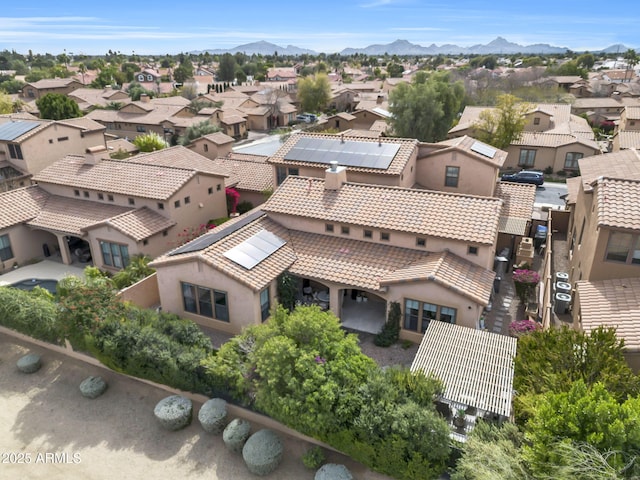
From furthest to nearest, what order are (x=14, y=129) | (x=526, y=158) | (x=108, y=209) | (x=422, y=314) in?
1. (x=526, y=158)
2. (x=14, y=129)
3. (x=108, y=209)
4. (x=422, y=314)

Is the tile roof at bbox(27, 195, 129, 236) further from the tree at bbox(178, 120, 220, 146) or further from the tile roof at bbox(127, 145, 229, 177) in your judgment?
the tree at bbox(178, 120, 220, 146)

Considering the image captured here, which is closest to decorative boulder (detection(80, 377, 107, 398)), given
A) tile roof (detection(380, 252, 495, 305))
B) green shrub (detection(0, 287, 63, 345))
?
green shrub (detection(0, 287, 63, 345))

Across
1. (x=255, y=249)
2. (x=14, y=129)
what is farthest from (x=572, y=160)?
(x=14, y=129)

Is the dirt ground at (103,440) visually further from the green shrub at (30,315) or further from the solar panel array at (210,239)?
the solar panel array at (210,239)

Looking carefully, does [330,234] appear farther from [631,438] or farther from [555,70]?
[555,70]

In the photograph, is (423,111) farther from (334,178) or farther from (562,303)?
(562,303)

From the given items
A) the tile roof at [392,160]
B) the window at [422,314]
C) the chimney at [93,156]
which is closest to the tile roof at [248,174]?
the tile roof at [392,160]
